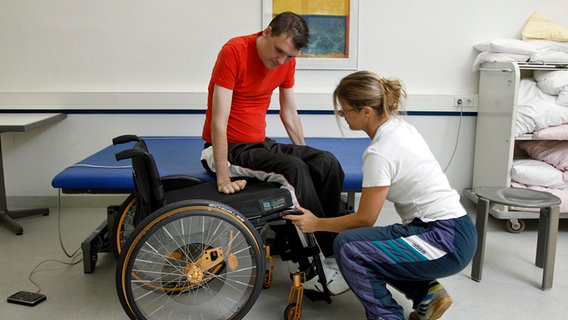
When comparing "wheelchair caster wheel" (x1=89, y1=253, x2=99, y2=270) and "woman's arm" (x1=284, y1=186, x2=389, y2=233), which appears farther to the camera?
"wheelchair caster wheel" (x1=89, y1=253, x2=99, y2=270)

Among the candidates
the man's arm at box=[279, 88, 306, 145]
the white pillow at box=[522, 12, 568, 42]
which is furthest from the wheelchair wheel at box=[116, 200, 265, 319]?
the white pillow at box=[522, 12, 568, 42]

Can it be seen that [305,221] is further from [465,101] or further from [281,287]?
→ [465,101]

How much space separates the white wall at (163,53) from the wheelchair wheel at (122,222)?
1138 millimetres

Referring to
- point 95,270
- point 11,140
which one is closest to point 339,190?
point 95,270

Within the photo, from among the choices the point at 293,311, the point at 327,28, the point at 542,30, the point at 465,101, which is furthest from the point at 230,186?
the point at 542,30

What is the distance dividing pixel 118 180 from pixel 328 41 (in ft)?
5.29

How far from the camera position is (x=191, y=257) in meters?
1.91

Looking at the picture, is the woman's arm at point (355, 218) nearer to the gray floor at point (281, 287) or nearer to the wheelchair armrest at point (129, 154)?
the gray floor at point (281, 287)

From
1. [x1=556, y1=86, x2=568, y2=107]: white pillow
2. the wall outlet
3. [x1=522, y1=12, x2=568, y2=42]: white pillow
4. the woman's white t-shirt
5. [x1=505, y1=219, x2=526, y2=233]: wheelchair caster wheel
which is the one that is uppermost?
[x1=522, y1=12, x2=568, y2=42]: white pillow

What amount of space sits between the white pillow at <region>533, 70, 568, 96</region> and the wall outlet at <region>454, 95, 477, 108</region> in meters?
0.40

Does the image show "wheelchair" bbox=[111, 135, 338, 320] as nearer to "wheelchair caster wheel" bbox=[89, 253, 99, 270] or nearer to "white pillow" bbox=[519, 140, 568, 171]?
"wheelchair caster wheel" bbox=[89, 253, 99, 270]

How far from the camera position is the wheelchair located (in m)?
1.79

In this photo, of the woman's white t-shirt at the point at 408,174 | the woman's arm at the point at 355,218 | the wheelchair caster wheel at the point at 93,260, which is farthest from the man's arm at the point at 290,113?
the wheelchair caster wheel at the point at 93,260

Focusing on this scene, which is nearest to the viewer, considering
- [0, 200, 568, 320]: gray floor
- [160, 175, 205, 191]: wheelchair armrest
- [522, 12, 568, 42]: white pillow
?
[0, 200, 568, 320]: gray floor
